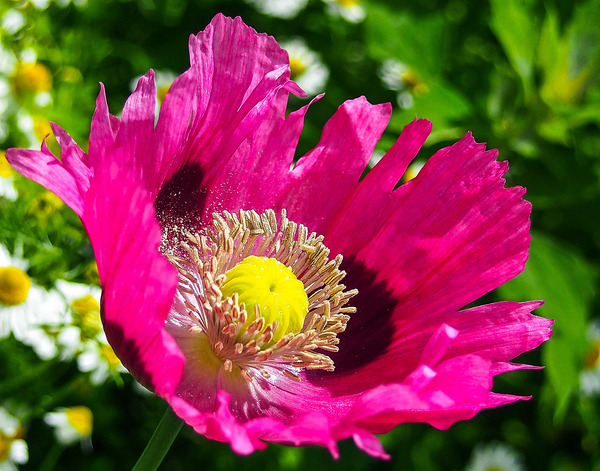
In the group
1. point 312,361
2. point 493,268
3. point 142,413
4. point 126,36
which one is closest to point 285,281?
point 312,361

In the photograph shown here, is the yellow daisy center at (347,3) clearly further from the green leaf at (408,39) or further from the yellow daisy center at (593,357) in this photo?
the yellow daisy center at (593,357)

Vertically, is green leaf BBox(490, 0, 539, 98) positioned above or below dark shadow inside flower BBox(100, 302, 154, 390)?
above

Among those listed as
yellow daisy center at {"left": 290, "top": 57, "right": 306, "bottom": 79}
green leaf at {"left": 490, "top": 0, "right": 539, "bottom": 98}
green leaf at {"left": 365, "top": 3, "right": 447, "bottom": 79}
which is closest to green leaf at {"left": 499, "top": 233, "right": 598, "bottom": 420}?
green leaf at {"left": 490, "top": 0, "right": 539, "bottom": 98}

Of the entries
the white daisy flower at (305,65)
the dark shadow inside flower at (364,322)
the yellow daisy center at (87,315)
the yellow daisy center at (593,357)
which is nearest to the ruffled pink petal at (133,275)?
the dark shadow inside flower at (364,322)

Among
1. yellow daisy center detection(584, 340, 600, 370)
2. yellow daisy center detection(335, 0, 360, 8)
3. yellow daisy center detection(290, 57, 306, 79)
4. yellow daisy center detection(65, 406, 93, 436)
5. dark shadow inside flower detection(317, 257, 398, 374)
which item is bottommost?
yellow daisy center detection(584, 340, 600, 370)

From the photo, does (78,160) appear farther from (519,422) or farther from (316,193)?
(519,422)

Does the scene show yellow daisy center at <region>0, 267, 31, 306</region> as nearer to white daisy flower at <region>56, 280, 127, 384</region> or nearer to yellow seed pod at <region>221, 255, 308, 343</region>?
white daisy flower at <region>56, 280, 127, 384</region>

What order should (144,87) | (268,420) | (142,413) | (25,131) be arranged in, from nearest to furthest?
(268,420) → (144,87) → (25,131) → (142,413)
